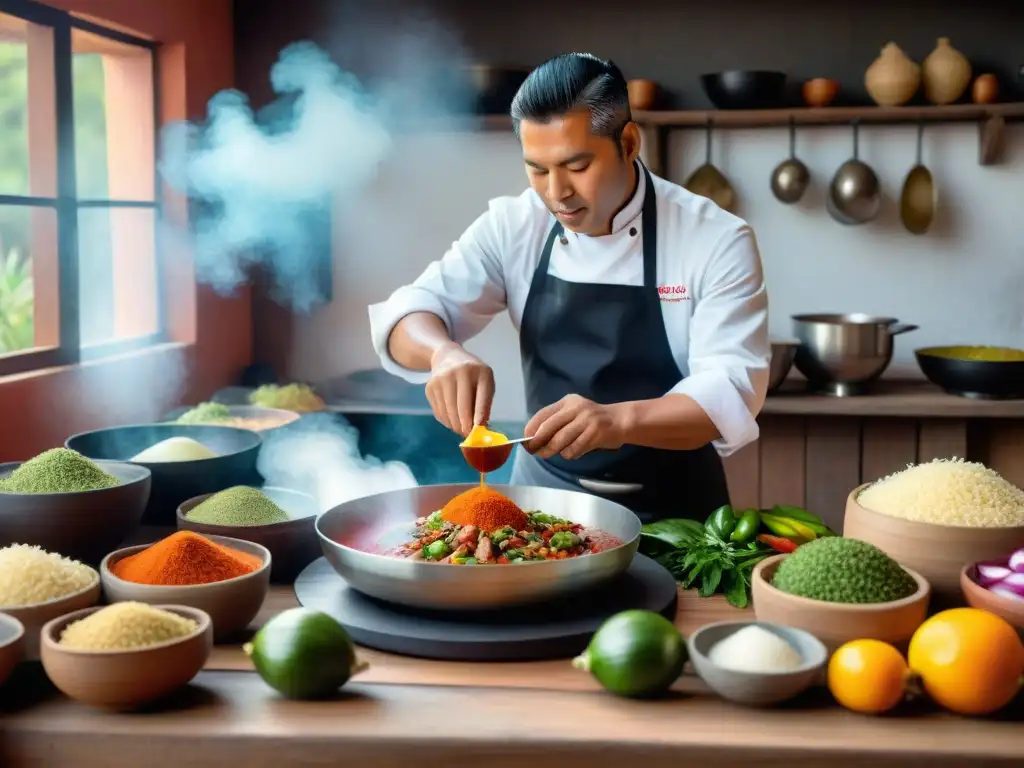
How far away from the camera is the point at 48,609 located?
1.38 m

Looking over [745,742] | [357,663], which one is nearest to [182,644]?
[357,663]

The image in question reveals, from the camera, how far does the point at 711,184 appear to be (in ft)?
14.3

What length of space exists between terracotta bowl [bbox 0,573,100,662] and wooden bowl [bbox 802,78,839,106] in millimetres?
3514

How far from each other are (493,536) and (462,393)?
1.36 feet

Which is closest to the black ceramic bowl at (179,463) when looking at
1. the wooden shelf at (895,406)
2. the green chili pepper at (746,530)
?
the green chili pepper at (746,530)

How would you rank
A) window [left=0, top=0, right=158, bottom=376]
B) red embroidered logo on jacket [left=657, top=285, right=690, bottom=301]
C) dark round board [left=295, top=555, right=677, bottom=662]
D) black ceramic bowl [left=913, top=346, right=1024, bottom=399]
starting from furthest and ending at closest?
1. black ceramic bowl [left=913, top=346, right=1024, bottom=399]
2. window [left=0, top=0, right=158, bottom=376]
3. red embroidered logo on jacket [left=657, top=285, right=690, bottom=301]
4. dark round board [left=295, top=555, right=677, bottom=662]

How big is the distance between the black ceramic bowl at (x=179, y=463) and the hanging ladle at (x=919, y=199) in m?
3.05

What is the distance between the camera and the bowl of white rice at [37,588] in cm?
136

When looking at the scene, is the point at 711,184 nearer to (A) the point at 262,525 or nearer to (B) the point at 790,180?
(B) the point at 790,180

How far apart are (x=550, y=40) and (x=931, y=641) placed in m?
3.61

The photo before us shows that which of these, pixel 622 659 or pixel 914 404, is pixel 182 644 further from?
pixel 914 404

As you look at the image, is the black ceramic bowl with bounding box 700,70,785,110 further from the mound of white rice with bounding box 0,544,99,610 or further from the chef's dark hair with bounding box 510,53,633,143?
the mound of white rice with bounding box 0,544,99,610

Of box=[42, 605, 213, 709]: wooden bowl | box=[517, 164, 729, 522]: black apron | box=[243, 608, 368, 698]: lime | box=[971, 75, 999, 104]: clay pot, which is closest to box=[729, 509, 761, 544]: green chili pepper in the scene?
box=[517, 164, 729, 522]: black apron

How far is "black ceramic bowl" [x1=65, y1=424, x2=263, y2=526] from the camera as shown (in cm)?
202
